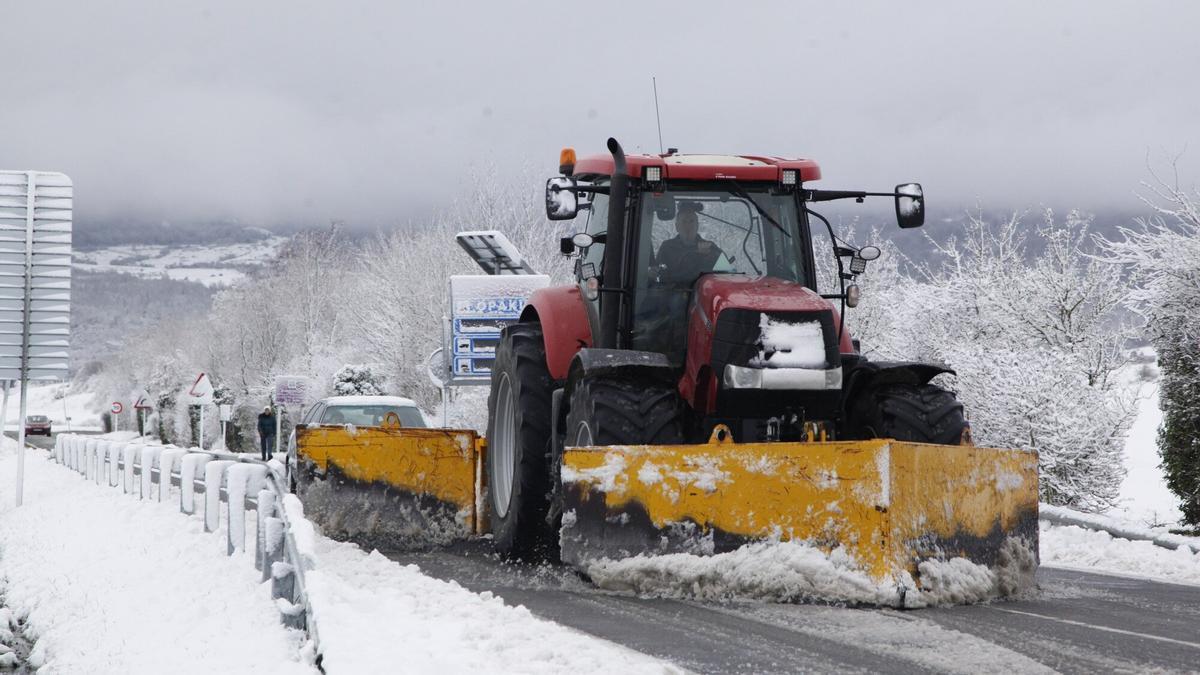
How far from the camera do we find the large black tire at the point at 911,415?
8.55 meters

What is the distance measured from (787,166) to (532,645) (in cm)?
460

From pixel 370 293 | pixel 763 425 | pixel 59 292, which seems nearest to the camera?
pixel 763 425

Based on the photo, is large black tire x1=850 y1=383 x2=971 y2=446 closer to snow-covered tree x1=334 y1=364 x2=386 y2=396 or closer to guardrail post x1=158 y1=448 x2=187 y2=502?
guardrail post x1=158 y1=448 x2=187 y2=502

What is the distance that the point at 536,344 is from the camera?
411 inches

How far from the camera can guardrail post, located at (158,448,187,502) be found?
17.0 meters

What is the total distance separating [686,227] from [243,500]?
4.52 meters

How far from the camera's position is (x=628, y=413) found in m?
8.34

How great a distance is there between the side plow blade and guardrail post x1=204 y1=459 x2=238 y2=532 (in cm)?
608

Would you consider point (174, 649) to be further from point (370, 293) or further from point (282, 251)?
point (282, 251)

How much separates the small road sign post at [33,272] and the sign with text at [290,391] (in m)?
18.3

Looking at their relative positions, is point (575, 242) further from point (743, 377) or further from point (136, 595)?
point (136, 595)

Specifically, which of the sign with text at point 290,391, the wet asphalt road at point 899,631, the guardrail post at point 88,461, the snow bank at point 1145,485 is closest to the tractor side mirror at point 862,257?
the wet asphalt road at point 899,631

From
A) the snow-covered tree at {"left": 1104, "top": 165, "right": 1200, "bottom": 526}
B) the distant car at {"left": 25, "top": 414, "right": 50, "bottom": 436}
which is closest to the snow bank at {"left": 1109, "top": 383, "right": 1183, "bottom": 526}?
the snow-covered tree at {"left": 1104, "top": 165, "right": 1200, "bottom": 526}

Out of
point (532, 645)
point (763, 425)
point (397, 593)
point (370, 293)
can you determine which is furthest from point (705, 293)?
point (370, 293)
